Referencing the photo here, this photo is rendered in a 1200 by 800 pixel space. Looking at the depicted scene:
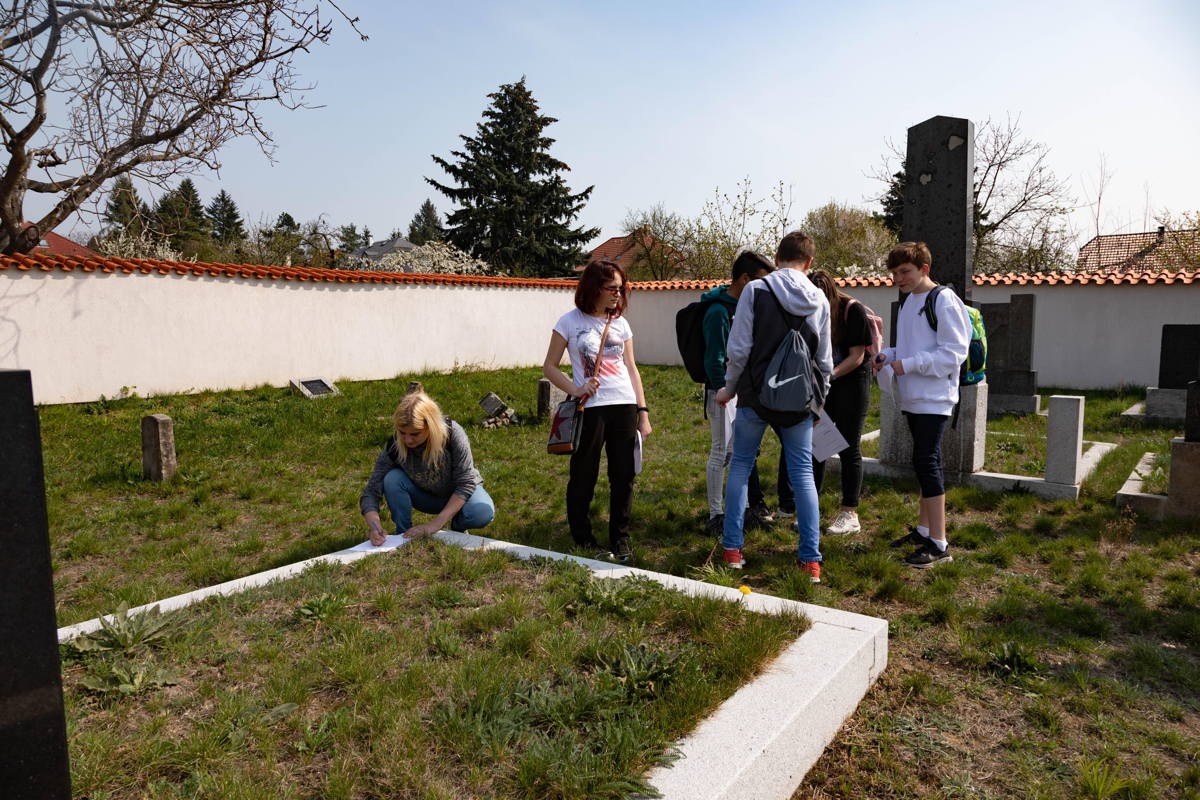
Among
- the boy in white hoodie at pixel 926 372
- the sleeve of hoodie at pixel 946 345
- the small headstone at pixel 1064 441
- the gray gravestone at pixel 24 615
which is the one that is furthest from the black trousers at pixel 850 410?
the gray gravestone at pixel 24 615

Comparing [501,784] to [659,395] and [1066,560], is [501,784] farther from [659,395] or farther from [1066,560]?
[659,395]

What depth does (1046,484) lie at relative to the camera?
6.36 meters

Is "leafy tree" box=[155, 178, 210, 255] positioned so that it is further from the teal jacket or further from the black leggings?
the black leggings

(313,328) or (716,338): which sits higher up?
(716,338)

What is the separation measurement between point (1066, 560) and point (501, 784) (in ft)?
13.6

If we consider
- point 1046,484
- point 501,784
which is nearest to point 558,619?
point 501,784

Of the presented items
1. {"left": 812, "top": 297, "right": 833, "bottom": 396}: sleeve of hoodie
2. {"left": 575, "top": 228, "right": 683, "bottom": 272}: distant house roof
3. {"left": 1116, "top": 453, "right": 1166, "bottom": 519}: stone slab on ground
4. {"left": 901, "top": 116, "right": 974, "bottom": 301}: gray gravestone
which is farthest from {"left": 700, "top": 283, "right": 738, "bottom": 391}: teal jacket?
{"left": 575, "top": 228, "right": 683, "bottom": 272}: distant house roof

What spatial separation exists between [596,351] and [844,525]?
230cm

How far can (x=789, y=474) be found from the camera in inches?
164

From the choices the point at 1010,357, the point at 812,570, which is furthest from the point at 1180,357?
the point at 812,570

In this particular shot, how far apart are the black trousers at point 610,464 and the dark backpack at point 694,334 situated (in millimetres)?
700

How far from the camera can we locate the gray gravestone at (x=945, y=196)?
7078mm

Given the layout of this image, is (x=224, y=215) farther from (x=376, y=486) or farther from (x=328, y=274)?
(x=376, y=486)

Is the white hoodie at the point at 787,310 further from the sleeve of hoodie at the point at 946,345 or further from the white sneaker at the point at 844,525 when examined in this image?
the white sneaker at the point at 844,525
